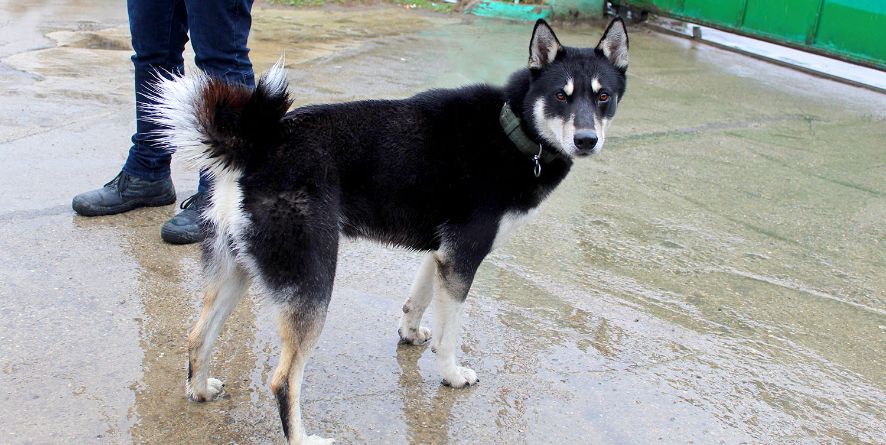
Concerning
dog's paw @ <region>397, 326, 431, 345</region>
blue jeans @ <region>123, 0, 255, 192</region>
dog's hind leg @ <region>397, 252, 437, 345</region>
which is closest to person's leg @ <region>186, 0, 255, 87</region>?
blue jeans @ <region>123, 0, 255, 192</region>

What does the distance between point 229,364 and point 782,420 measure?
205 cm

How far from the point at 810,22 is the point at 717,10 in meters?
1.14

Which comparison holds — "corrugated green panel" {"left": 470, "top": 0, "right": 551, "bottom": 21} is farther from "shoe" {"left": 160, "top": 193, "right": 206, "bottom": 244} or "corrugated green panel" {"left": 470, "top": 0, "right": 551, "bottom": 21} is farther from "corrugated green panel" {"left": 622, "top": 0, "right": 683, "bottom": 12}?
"shoe" {"left": 160, "top": 193, "right": 206, "bottom": 244}

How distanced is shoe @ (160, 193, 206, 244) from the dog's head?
1740 millimetres

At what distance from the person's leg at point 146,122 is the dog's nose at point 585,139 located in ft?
6.77

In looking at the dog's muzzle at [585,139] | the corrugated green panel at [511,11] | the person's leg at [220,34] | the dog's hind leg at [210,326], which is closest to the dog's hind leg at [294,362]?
the dog's hind leg at [210,326]

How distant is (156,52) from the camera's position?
3.90 m

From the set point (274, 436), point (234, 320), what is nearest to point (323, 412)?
point (274, 436)

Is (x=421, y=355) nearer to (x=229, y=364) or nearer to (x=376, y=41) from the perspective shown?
(x=229, y=364)

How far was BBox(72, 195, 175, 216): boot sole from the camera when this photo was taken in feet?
13.1

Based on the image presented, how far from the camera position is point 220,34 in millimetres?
3539

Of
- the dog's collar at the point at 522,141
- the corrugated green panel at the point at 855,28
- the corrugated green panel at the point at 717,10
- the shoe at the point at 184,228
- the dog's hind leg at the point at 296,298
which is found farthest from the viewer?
the corrugated green panel at the point at 717,10

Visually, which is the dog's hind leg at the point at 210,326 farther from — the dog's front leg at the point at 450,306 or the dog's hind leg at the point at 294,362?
the dog's front leg at the point at 450,306

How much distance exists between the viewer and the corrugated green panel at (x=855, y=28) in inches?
278
